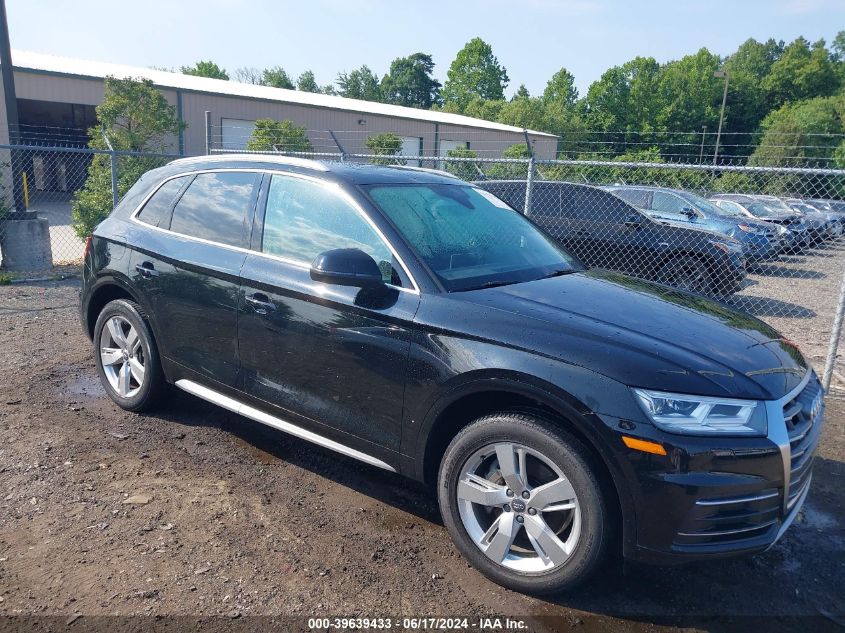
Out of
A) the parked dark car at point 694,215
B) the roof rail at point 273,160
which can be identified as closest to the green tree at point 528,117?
the parked dark car at point 694,215

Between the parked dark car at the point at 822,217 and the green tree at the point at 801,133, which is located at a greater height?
the green tree at the point at 801,133

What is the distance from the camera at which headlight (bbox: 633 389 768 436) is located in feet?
8.41

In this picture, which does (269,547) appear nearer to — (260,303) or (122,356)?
(260,303)

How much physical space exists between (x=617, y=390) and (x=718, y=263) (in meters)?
7.90

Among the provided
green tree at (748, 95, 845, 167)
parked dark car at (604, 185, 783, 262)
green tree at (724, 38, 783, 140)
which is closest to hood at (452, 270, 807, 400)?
parked dark car at (604, 185, 783, 262)

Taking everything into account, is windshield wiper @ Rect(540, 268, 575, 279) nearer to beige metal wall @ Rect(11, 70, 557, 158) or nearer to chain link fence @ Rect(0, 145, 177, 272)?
chain link fence @ Rect(0, 145, 177, 272)

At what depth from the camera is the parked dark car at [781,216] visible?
16828 millimetres

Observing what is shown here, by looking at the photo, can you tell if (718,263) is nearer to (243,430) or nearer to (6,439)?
(243,430)

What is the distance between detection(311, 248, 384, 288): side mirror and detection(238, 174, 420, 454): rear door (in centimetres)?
11

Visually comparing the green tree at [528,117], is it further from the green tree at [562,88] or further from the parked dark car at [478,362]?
the parked dark car at [478,362]

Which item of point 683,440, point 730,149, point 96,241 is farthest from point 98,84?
point 730,149

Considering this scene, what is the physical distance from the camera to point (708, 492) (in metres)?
2.53

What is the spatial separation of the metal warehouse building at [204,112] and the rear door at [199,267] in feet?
54.3

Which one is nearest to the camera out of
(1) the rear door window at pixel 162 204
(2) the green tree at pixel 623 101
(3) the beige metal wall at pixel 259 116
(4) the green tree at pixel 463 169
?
(1) the rear door window at pixel 162 204
